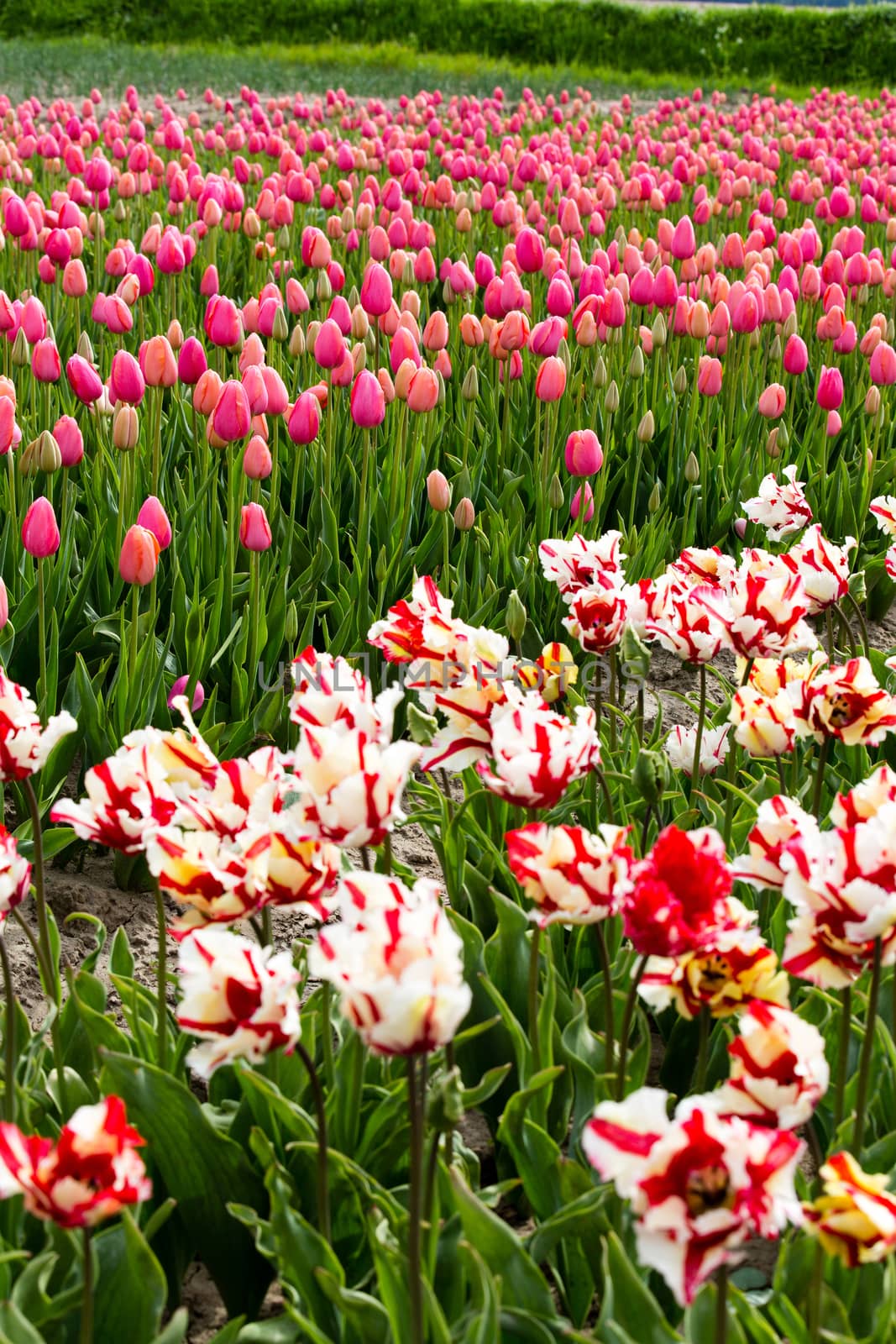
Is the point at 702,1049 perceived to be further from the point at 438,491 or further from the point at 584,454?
the point at 584,454

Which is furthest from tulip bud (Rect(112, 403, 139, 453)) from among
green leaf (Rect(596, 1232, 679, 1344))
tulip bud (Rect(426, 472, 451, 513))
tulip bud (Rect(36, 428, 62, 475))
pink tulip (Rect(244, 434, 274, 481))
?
green leaf (Rect(596, 1232, 679, 1344))

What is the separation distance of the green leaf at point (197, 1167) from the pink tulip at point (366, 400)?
6.09 feet

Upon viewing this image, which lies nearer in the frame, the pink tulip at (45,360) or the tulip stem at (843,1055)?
the tulip stem at (843,1055)

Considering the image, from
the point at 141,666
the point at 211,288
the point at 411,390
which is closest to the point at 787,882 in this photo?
the point at 141,666

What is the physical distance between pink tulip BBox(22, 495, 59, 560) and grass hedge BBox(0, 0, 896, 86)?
1877 centimetres

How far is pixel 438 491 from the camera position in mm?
2994

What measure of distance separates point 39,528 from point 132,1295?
1.38 meters

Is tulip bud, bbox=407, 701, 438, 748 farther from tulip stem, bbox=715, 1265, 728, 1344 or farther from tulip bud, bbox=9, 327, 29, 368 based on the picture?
tulip bud, bbox=9, 327, 29, 368

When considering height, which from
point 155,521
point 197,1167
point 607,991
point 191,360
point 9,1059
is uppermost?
point 191,360

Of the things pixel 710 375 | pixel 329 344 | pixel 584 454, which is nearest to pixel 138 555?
pixel 329 344

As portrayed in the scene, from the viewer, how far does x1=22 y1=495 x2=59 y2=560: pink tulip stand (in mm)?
2377

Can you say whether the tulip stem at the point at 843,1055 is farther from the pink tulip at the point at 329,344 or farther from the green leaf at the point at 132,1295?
the pink tulip at the point at 329,344

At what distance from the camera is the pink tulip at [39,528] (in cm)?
238

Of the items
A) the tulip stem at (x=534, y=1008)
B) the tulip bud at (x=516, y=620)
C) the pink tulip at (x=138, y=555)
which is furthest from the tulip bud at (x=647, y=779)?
the pink tulip at (x=138, y=555)
